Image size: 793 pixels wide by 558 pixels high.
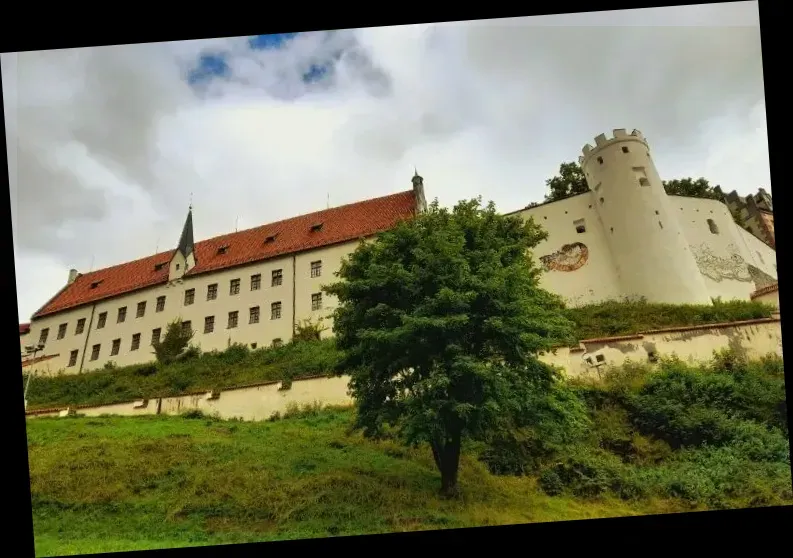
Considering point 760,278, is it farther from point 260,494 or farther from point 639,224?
point 260,494

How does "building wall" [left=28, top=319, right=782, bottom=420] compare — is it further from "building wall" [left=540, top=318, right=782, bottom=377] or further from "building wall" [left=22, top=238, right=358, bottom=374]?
"building wall" [left=22, top=238, right=358, bottom=374]

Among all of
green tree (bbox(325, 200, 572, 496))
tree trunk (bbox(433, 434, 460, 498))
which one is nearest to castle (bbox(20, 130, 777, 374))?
green tree (bbox(325, 200, 572, 496))

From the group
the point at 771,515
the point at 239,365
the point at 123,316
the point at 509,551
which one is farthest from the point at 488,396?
the point at 123,316

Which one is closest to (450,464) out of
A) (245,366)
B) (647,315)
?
(245,366)

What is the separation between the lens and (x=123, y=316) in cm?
1636

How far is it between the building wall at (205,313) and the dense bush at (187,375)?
1.46 ft

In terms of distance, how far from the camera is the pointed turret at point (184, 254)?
14398mm

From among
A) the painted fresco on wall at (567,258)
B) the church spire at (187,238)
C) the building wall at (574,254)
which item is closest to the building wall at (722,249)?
the building wall at (574,254)

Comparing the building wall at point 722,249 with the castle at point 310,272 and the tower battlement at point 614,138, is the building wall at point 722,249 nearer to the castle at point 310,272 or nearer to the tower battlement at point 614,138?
the castle at point 310,272

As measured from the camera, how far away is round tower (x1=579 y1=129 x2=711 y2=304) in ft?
53.1

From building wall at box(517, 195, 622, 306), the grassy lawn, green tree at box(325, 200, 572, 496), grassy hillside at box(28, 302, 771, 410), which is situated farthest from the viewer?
building wall at box(517, 195, 622, 306)

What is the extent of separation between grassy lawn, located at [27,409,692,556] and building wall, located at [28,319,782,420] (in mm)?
836

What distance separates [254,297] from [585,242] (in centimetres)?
924

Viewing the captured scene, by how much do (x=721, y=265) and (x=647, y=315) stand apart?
3060 mm
